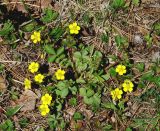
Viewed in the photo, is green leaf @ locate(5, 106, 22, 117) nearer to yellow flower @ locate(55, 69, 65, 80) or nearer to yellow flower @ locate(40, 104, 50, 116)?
yellow flower @ locate(40, 104, 50, 116)

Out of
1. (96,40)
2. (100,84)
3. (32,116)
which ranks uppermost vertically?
(96,40)

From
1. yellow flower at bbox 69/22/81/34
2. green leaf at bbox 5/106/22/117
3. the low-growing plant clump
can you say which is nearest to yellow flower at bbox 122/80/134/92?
the low-growing plant clump

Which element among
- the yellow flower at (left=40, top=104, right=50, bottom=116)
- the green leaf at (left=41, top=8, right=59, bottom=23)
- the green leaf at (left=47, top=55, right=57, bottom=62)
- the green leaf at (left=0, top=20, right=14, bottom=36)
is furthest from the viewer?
the green leaf at (left=41, top=8, right=59, bottom=23)

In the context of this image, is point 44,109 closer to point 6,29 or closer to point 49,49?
point 49,49

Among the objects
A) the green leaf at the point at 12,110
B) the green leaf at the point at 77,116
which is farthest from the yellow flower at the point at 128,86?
the green leaf at the point at 12,110

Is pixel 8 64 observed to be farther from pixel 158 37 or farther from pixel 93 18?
pixel 158 37

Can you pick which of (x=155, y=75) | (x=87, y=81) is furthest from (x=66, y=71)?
(x=155, y=75)

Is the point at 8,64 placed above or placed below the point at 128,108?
above

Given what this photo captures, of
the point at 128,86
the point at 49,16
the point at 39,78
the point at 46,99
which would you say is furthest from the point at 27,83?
the point at 128,86
